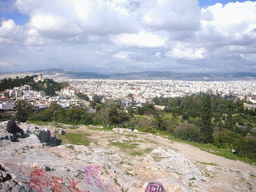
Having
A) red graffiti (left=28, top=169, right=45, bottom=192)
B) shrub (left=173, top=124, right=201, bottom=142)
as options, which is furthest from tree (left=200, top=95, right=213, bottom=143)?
red graffiti (left=28, top=169, right=45, bottom=192)

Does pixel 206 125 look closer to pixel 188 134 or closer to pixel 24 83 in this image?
pixel 188 134

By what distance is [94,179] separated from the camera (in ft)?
20.0

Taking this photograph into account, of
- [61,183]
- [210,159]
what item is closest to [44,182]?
[61,183]

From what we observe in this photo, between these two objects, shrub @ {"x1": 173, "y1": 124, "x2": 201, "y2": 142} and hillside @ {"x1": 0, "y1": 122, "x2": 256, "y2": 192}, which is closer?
hillside @ {"x1": 0, "y1": 122, "x2": 256, "y2": 192}

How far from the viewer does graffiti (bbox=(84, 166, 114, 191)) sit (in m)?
5.78

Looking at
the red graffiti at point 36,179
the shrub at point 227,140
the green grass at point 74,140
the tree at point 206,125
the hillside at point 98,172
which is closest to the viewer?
the red graffiti at point 36,179

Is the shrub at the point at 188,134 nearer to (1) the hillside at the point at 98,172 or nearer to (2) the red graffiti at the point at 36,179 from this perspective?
(1) the hillside at the point at 98,172

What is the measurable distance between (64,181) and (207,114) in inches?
930

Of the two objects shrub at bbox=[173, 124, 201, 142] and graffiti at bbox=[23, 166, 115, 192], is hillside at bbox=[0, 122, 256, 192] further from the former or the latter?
shrub at bbox=[173, 124, 201, 142]

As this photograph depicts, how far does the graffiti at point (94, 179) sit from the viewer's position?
578 centimetres

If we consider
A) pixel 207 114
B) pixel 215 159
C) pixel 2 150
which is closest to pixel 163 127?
pixel 207 114

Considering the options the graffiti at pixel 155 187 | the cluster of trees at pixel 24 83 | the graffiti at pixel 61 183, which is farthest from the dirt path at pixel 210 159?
the cluster of trees at pixel 24 83

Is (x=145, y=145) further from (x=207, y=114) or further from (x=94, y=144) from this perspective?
(x=207, y=114)

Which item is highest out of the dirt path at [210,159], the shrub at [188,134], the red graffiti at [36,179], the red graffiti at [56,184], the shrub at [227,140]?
the red graffiti at [36,179]
